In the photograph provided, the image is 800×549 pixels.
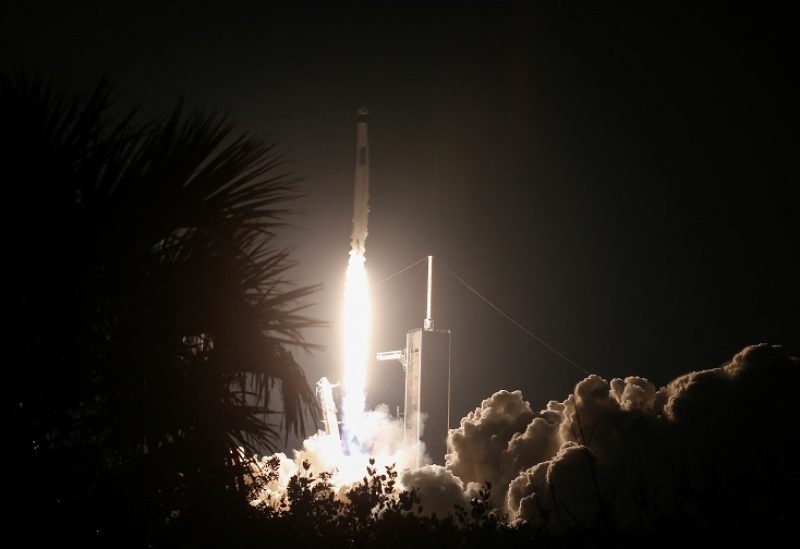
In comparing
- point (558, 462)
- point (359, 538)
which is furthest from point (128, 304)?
point (558, 462)

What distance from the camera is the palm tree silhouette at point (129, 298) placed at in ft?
21.7

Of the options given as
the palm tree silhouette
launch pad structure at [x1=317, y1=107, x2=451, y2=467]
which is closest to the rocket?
launch pad structure at [x1=317, y1=107, x2=451, y2=467]

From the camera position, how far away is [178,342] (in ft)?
25.4

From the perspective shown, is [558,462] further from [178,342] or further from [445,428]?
[178,342]

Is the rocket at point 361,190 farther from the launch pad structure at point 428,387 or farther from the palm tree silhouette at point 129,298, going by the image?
the palm tree silhouette at point 129,298

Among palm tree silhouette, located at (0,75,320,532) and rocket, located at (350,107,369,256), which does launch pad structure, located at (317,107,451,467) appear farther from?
palm tree silhouette, located at (0,75,320,532)

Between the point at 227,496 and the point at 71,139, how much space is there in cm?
410

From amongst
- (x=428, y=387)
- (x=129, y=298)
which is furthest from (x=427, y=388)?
(x=129, y=298)

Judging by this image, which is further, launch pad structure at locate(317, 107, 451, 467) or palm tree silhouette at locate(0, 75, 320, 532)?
launch pad structure at locate(317, 107, 451, 467)

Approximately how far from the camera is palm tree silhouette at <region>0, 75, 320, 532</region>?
6.61 metres

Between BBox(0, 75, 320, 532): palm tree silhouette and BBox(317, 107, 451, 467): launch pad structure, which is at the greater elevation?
BBox(317, 107, 451, 467): launch pad structure

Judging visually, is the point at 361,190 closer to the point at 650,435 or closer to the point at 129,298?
the point at 650,435

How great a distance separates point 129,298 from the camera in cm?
724

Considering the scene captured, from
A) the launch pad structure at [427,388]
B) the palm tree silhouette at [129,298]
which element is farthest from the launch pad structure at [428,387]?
the palm tree silhouette at [129,298]
